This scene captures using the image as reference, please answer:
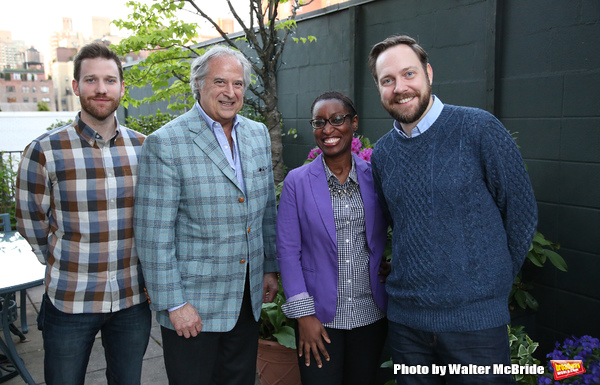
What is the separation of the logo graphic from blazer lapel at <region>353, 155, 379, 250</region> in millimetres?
1156

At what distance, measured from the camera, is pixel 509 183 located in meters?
1.61

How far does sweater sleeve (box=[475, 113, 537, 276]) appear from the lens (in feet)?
5.25

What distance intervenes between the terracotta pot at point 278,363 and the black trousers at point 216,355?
0.58m

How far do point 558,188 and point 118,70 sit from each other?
2.77m

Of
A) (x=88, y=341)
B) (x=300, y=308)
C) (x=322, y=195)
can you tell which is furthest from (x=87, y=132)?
(x=300, y=308)

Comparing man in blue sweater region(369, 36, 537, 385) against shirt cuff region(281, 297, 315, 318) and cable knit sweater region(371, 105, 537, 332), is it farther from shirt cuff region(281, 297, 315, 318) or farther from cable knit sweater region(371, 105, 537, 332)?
shirt cuff region(281, 297, 315, 318)

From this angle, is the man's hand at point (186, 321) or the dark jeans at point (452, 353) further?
the man's hand at point (186, 321)

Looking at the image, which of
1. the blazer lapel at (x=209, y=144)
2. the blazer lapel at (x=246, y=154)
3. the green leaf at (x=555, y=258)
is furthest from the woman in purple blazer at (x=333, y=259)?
the green leaf at (x=555, y=258)

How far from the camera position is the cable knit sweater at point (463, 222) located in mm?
1600

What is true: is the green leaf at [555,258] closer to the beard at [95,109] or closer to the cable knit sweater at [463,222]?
the cable knit sweater at [463,222]

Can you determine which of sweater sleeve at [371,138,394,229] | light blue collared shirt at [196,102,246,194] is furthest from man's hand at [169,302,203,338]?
sweater sleeve at [371,138,394,229]

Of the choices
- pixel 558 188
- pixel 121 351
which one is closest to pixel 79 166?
pixel 121 351

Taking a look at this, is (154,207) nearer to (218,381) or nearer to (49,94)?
(218,381)

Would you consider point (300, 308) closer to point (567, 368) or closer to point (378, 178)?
point (378, 178)
